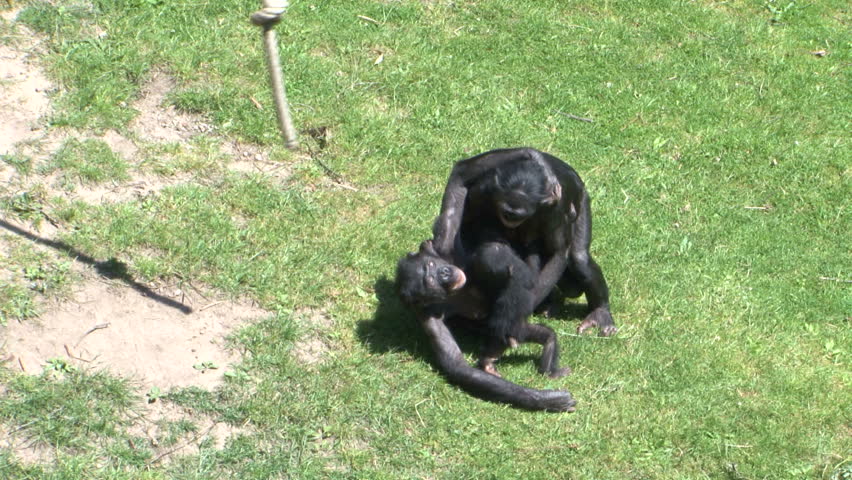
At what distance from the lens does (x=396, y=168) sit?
9.36m

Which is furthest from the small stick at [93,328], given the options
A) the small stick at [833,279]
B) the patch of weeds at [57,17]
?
the small stick at [833,279]

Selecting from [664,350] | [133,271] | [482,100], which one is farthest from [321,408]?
[482,100]

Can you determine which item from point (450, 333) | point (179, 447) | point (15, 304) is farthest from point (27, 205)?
point (450, 333)

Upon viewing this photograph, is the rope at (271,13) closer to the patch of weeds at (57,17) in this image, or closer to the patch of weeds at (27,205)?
the patch of weeds at (27,205)

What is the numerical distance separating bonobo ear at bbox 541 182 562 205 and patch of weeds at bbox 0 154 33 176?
14.0 ft

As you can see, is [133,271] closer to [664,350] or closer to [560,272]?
[560,272]

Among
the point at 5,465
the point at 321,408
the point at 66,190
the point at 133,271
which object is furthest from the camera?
the point at 66,190

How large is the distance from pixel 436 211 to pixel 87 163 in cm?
303

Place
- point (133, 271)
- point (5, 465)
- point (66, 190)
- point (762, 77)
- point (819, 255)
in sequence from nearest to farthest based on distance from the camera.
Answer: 1. point (5, 465)
2. point (133, 271)
3. point (66, 190)
4. point (819, 255)
5. point (762, 77)

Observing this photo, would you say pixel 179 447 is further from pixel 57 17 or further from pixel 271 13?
pixel 57 17

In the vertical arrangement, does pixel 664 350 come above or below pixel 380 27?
below

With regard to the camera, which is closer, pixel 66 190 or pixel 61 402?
pixel 61 402

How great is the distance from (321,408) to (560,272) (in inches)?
85.1

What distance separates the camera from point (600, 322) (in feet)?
25.8
